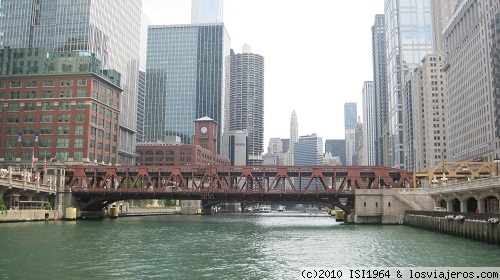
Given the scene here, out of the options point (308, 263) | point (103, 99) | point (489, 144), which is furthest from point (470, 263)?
point (489, 144)

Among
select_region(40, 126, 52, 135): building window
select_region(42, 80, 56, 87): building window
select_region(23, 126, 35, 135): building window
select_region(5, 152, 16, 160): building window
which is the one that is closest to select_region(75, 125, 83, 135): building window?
select_region(40, 126, 52, 135): building window

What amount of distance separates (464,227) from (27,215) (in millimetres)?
75392

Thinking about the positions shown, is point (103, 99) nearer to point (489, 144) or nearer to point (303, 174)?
point (303, 174)

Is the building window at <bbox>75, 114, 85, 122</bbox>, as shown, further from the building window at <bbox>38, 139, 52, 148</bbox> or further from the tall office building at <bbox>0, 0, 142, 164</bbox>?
the tall office building at <bbox>0, 0, 142, 164</bbox>

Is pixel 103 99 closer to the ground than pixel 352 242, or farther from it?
farther from it

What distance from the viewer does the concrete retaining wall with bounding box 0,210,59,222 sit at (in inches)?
3433

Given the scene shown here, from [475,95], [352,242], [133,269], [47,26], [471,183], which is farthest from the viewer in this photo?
[475,95]

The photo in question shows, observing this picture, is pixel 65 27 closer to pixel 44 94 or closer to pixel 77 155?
pixel 44 94

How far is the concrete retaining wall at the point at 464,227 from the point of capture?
5272 cm

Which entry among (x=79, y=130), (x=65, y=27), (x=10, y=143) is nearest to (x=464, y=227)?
(x=79, y=130)

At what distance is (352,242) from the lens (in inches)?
2354

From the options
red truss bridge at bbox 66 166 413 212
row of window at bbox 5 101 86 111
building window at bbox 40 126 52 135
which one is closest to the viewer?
red truss bridge at bbox 66 166 413 212

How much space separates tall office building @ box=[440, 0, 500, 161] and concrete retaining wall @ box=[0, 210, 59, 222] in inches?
5198

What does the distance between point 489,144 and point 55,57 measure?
141m
